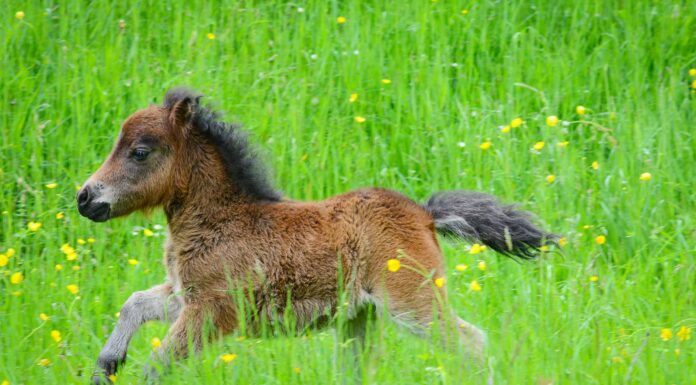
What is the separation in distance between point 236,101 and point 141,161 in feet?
8.49

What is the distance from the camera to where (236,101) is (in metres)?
8.17

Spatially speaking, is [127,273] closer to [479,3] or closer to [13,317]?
[13,317]

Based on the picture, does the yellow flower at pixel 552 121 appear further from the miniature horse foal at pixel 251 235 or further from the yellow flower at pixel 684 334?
the yellow flower at pixel 684 334

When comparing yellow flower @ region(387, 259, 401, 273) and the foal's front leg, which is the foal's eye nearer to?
the foal's front leg

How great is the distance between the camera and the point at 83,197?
5.56 metres

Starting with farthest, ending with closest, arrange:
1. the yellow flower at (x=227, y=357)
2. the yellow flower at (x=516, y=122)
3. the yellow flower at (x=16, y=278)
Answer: the yellow flower at (x=516, y=122) → the yellow flower at (x=16, y=278) → the yellow flower at (x=227, y=357)

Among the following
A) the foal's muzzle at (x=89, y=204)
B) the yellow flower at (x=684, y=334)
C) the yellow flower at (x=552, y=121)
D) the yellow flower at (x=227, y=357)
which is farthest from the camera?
the yellow flower at (x=552, y=121)

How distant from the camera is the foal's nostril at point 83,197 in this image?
5.56m

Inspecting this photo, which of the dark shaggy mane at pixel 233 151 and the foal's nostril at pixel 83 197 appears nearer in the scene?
the foal's nostril at pixel 83 197

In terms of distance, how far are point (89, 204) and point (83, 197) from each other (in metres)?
0.05

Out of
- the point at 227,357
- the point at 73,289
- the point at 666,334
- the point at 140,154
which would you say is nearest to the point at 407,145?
the point at 140,154

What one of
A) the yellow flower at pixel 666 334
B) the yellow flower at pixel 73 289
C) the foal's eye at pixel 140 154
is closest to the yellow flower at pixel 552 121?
the yellow flower at pixel 666 334

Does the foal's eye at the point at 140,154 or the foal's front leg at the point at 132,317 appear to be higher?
the foal's eye at the point at 140,154

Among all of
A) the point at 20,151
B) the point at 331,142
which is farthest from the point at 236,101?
the point at 20,151
